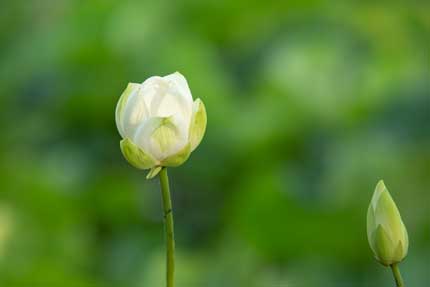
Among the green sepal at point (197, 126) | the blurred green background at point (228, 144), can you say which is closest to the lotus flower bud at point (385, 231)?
the green sepal at point (197, 126)

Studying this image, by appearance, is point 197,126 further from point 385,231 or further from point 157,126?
point 385,231

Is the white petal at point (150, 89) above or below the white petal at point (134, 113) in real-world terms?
above

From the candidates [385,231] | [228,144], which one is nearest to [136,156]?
[385,231]

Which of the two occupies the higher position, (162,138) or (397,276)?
(162,138)

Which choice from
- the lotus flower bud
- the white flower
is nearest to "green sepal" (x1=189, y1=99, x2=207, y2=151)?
the white flower

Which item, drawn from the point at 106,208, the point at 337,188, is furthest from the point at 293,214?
the point at 106,208

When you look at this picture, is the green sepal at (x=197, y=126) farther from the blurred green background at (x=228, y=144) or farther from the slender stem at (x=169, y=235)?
the blurred green background at (x=228, y=144)

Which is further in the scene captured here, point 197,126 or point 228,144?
point 228,144
